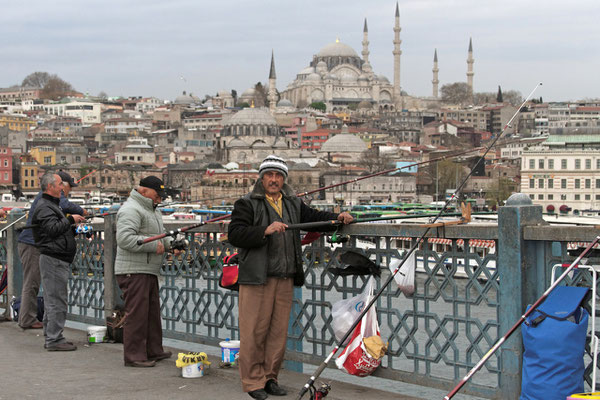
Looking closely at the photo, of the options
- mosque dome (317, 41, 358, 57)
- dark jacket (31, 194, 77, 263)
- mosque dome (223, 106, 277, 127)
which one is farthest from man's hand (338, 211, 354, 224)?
mosque dome (317, 41, 358, 57)

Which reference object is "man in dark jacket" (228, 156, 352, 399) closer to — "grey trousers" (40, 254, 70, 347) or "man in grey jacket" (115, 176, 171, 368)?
"man in grey jacket" (115, 176, 171, 368)

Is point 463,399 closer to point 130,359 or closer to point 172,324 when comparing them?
point 172,324

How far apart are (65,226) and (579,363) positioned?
3098 millimetres

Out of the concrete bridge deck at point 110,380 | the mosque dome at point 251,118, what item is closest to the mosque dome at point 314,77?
the mosque dome at point 251,118

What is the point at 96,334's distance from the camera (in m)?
5.73

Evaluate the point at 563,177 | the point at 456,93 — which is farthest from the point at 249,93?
the point at 563,177

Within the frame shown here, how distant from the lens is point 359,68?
427 feet

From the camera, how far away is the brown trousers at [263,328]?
429cm

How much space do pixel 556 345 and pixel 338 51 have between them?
5023 inches

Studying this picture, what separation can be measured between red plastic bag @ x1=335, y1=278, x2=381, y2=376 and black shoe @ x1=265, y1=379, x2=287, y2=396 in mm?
294

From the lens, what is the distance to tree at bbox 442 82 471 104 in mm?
133125

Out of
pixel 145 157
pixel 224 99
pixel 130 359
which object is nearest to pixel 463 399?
pixel 130 359

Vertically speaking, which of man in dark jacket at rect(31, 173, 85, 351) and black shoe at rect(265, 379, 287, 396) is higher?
man in dark jacket at rect(31, 173, 85, 351)

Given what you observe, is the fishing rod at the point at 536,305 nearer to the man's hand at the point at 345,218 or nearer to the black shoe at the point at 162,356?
the man's hand at the point at 345,218
